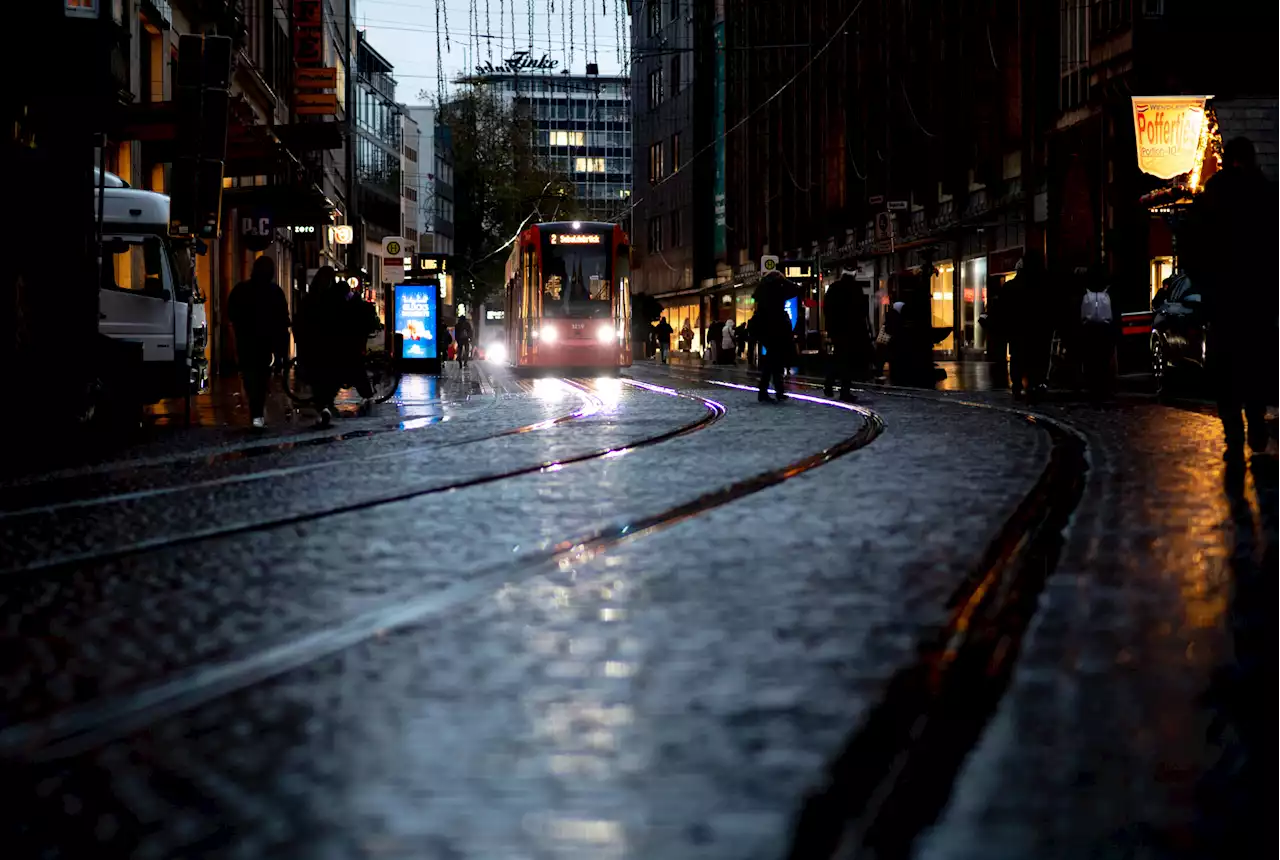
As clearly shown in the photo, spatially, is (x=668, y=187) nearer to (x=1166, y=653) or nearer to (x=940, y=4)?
(x=940, y=4)

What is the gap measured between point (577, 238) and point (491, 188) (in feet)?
217

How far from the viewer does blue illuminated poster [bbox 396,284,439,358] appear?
45.6 meters

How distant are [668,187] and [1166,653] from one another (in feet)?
288

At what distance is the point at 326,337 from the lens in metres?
19.9

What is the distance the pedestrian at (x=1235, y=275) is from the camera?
11.1m

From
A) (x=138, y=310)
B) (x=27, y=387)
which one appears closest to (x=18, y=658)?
(x=27, y=387)

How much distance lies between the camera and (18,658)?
495 cm

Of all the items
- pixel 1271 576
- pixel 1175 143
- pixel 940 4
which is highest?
pixel 940 4

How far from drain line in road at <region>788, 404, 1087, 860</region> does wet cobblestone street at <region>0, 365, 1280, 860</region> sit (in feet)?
0.08

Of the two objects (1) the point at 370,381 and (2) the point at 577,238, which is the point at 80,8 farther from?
(2) the point at 577,238

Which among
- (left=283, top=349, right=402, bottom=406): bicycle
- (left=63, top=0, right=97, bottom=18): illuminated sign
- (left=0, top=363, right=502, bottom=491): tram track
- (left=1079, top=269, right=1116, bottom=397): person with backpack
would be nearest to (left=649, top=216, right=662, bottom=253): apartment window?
(left=283, top=349, right=402, bottom=406): bicycle

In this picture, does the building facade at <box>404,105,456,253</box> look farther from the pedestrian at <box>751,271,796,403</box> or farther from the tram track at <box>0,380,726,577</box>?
the tram track at <box>0,380,726,577</box>

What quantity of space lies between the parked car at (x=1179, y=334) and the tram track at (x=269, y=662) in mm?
14035

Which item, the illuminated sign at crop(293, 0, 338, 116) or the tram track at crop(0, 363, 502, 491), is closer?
the tram track at crop(0, 363, 502, 491)
